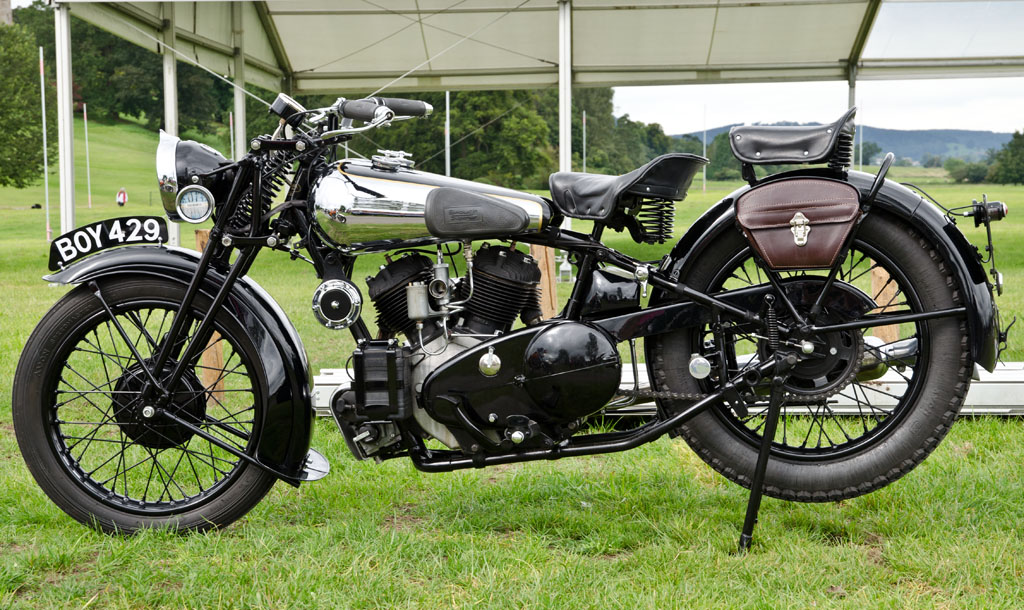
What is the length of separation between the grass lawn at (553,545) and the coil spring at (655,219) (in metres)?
0.95

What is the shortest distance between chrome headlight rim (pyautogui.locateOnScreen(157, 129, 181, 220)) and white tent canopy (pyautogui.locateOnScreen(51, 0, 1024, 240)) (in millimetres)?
8010

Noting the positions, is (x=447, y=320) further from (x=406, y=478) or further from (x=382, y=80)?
(x=382, y=80)

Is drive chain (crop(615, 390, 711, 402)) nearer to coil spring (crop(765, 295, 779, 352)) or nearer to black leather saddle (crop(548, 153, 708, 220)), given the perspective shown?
coil spring (crop(765, 295, 779, 352))

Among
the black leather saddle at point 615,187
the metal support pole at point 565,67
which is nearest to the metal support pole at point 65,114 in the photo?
the metal support pole at point 565,67

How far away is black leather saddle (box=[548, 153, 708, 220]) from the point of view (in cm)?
283

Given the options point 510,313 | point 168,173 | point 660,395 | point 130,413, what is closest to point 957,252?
point 660,395

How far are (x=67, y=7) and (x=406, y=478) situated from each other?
29.1 ft

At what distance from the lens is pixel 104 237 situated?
309cm

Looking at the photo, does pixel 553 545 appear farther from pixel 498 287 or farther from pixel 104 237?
pixel 104 237

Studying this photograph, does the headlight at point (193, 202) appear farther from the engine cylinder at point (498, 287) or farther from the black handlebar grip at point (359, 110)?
the engine cylinder at point (498, 287)

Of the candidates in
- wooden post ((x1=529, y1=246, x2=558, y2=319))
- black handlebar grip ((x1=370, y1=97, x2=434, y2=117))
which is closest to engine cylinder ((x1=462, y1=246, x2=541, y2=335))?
black handlebar grip ((x1=370, y1=97, x2=434, y2=117))

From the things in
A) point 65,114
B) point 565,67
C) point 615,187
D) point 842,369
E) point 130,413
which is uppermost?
point 565,67

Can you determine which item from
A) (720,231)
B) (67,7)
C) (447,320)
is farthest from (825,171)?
(67,7)

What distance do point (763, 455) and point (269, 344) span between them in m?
1.59
